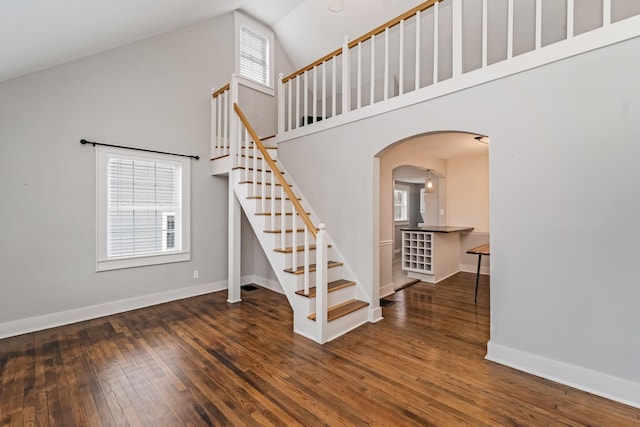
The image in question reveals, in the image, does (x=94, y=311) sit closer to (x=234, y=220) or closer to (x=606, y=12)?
(x=234, y=220)

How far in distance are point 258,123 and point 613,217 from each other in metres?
5.17

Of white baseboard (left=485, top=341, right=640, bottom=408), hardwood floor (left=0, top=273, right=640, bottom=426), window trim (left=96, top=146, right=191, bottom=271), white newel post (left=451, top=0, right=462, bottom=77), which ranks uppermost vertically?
white newel post (left=451, top=0, right=462, bottom=77)

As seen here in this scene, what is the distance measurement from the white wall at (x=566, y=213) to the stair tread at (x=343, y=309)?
1357mm

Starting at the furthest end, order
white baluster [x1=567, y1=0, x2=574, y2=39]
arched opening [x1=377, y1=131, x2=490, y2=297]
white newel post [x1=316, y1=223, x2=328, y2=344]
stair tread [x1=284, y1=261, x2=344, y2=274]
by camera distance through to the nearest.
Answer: arched opening [x1=377, y1=131, x2=490, y2=297]
stair tread [x1=284, y1=261, x2=344, y2=274]
white newel post [x1=316, y1=223, x2=328, y2=344]
white baluster [x1=567, y1=0, x2=574, y2=39]

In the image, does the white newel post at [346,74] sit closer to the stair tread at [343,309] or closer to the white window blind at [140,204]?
the stair tread at [343,309]

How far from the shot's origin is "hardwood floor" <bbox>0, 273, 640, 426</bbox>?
185 cm

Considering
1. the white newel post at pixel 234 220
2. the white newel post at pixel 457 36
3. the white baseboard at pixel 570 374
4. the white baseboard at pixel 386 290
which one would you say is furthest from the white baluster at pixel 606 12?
the white newel post at pixel 234 220

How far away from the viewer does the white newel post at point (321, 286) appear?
2807mm

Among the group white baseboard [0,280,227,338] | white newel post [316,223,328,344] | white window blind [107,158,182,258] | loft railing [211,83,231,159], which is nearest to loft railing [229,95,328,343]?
white newel post [316,223,328,344]

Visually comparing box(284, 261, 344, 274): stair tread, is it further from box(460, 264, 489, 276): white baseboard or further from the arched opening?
box(460, 264, 489, 276): white baseboard

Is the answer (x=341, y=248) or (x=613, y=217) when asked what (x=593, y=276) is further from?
(x=341, y=248)

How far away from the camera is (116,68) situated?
3727mm

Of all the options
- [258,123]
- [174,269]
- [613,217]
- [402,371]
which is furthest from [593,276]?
[258,123]

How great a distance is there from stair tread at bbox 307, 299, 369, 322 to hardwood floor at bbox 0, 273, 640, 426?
0.24 m
